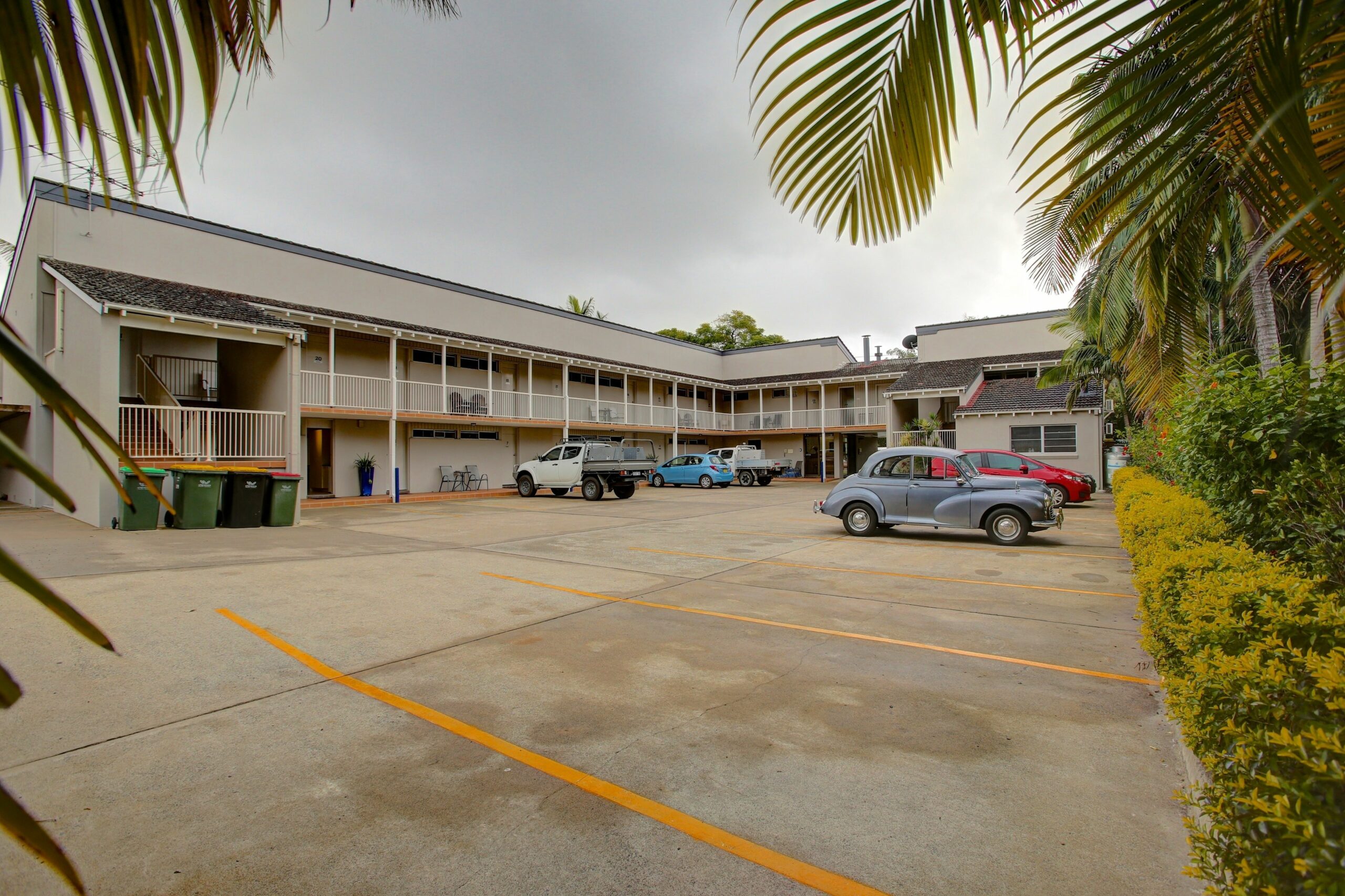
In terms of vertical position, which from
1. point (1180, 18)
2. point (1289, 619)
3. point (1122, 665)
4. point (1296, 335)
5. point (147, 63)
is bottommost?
point (1122, 665)

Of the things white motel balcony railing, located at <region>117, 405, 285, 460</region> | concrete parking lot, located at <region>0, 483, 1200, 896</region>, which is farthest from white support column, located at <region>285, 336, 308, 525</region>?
concrete parking lot, located at <region>0, 483, 1200, 896</region>

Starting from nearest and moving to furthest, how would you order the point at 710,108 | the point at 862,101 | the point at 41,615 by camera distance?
1. the point at 862,101
2. the point at 710,108
3. the point at 41,615

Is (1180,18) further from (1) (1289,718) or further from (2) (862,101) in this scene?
(1) (1289,718)

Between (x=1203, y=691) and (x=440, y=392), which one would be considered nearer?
(x=1203, y=691)

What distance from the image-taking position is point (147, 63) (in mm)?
912

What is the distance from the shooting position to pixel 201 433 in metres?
14.2

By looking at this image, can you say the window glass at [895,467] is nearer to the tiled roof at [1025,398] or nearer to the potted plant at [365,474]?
the tiled roof at [1025,398]

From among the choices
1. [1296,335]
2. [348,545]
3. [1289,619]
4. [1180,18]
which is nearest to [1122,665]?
[1289,619]

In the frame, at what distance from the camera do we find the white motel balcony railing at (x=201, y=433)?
13641 mm

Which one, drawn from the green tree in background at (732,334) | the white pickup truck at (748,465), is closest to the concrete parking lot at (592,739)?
the white pickup truck at (748,465)

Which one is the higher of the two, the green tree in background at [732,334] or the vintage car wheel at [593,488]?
the green tree in background at [732,334]

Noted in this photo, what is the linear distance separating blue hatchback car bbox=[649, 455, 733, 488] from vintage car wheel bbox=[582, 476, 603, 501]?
630 centimetres

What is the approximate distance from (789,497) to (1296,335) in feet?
42.4

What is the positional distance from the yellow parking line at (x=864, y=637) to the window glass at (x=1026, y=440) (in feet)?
68.6
